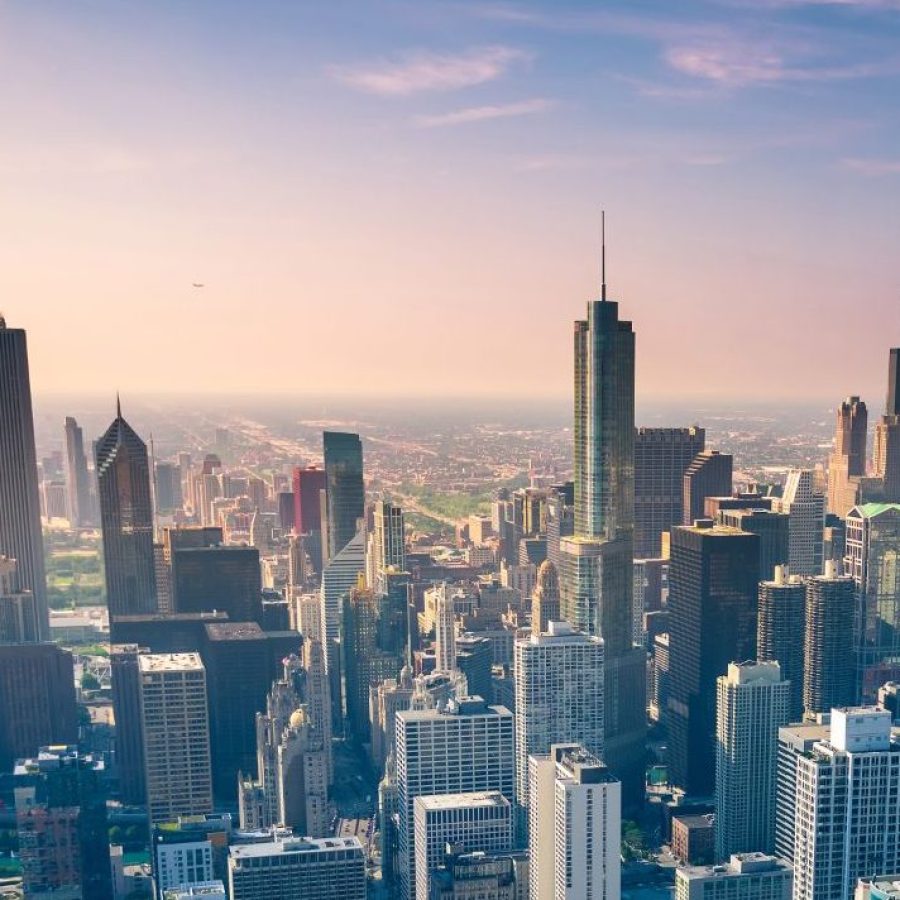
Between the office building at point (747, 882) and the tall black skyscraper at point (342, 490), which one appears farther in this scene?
the tall black skyscraper at point (342, 490)

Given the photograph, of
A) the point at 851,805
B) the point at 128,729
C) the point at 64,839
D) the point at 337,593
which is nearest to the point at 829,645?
the point at 851,805

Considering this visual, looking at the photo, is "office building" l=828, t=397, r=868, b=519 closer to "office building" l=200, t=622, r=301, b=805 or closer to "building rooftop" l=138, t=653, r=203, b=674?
"office building" l=200, t=622, r=301, b=805

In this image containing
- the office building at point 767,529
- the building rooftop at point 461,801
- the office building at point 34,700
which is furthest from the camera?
the office building at point 767,529

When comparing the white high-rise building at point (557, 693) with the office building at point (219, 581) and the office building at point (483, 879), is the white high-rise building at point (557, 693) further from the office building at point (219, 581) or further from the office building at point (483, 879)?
the office building at point (219, 581)

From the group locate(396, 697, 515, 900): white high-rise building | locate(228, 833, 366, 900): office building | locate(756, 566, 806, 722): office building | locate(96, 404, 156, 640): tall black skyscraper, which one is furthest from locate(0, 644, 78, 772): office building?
locate(756, 566, 806, 722): office building

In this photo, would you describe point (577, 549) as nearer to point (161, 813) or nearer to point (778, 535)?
point (778, 535)

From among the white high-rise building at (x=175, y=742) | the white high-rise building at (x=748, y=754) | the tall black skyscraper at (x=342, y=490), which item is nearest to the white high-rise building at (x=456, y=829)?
the white high-rise building at (x=748, y=754)

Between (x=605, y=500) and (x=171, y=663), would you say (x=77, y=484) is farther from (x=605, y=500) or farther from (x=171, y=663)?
(x=605, y=500)
